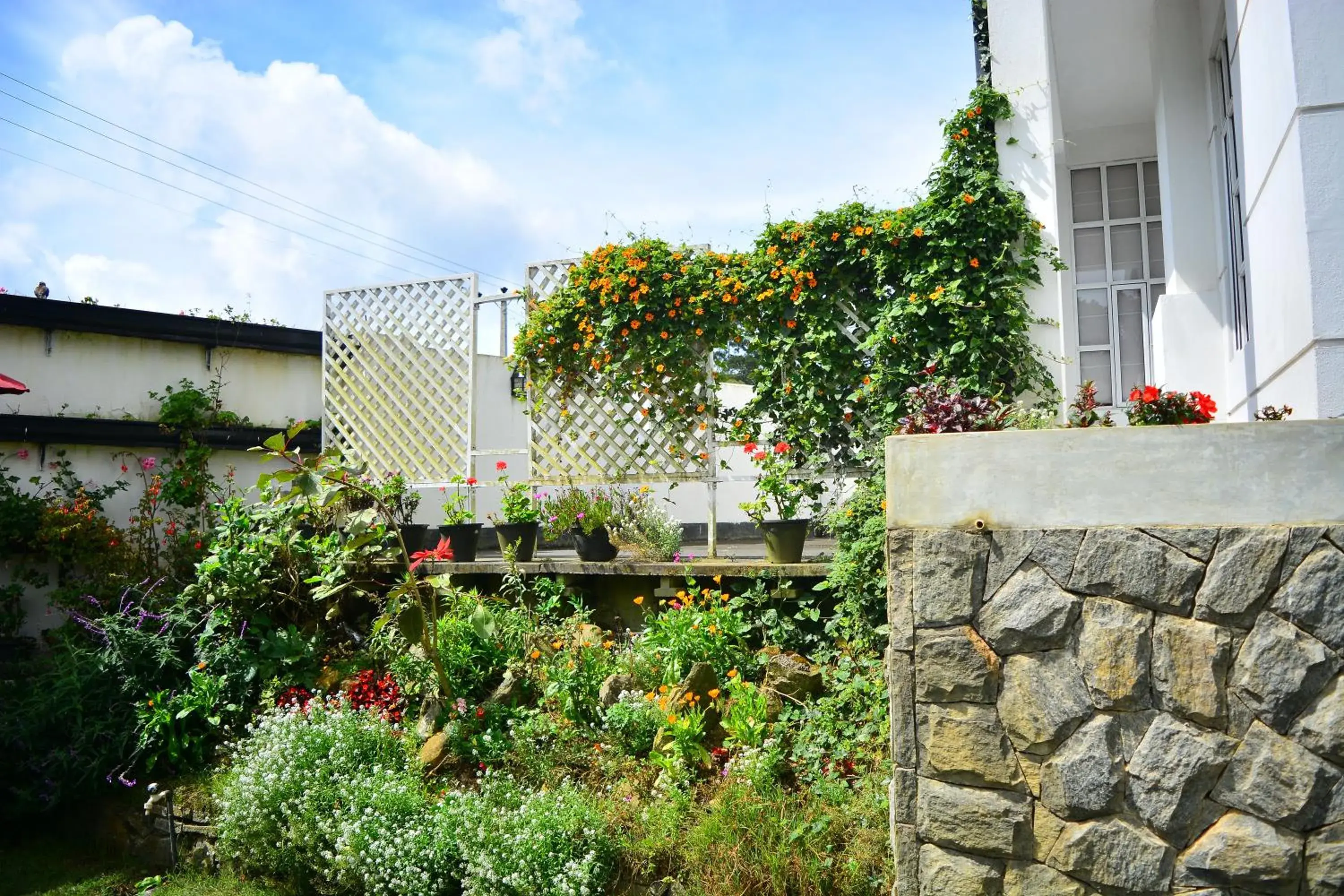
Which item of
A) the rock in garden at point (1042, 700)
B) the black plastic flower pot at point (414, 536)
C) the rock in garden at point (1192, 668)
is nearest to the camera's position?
the rock in garden at point (1192, 668)

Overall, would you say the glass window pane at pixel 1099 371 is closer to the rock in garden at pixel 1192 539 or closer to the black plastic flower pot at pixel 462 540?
the rock in garden at pixel 1192 539

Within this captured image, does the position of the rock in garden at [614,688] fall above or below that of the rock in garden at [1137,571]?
below

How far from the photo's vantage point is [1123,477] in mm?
2871

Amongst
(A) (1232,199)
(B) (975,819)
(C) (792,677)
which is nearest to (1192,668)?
(B) (975,819)

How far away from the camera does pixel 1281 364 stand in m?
3.46

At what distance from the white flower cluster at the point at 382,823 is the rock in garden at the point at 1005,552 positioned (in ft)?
6.25

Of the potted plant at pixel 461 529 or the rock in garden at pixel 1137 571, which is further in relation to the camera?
the potted plant at pixel 461 529

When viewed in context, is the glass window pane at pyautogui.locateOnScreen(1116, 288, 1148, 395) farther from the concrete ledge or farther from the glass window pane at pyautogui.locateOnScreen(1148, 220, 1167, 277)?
the concrete ledge

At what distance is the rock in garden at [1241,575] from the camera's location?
2.70 meters

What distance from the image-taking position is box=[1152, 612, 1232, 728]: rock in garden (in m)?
2.72

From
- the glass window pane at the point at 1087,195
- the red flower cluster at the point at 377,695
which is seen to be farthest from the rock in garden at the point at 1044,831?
the glass window pane at the point at 1087,195

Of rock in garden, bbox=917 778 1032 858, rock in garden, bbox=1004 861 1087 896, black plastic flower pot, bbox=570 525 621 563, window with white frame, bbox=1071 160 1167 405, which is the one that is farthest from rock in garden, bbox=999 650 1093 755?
window with white frame, bbox=1071 160 1167 405

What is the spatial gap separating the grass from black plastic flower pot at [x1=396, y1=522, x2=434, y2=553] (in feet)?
9.47

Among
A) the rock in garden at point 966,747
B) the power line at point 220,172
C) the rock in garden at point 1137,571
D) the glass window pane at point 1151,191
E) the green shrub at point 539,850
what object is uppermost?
the power line at point 220,172
